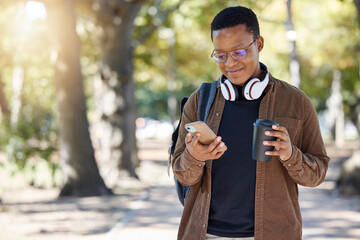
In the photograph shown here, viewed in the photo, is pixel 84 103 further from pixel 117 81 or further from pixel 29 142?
pixel 117 81

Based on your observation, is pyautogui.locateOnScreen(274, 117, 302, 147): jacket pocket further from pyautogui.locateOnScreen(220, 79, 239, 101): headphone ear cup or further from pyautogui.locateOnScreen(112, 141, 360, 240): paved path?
pyautogui.locateOnScreen(112, 141, 360, 240): paved path

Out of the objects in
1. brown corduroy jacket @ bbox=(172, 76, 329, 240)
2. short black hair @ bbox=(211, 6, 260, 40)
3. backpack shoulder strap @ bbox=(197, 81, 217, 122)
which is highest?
short black hair @ bbox=(211, 6, 260, 40)

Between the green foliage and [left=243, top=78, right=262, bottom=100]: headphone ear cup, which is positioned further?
the green foliage

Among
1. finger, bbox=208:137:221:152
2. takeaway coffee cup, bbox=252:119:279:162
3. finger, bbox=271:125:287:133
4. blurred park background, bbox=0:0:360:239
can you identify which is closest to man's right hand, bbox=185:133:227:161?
finger, bbox=208:137:221:152

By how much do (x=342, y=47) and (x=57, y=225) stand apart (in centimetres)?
1821

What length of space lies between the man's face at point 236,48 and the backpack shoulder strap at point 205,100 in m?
0.13

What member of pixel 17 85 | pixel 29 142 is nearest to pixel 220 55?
pixel 29 142

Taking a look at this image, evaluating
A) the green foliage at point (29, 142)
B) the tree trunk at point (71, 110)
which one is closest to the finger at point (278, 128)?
the tree trunk at point (71, 110)

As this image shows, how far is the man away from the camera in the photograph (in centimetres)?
253

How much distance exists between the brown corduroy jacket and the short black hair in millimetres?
294

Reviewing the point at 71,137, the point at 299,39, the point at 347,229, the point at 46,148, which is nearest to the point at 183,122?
the point at 347,229

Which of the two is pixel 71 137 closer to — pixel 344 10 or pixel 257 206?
pixel 257 206

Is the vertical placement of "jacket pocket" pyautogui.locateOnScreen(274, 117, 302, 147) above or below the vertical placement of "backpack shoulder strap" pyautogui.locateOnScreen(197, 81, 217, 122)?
below

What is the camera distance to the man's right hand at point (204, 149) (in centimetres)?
243
